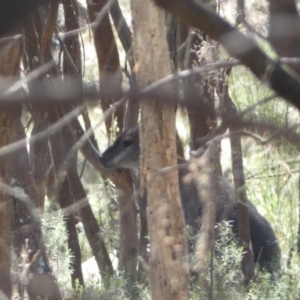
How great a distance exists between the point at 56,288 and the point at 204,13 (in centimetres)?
322

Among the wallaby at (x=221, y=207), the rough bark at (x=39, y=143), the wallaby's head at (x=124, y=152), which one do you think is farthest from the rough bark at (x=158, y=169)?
the wallaby's head at (x=124, y=152)

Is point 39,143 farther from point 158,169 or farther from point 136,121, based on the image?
point 158,169

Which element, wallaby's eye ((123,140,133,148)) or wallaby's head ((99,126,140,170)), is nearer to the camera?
wallaby's head ((99,126,140,170))

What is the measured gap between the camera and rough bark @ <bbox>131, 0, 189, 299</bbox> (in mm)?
3254

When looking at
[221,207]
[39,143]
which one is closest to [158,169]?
[39,143]

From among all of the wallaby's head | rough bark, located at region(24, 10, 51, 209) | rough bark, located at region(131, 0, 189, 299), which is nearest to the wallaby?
the wallaby's head

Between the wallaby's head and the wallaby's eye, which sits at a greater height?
the wallaby's eye

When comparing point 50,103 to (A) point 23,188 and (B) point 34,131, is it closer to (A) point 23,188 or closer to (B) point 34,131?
(A) point 23,188

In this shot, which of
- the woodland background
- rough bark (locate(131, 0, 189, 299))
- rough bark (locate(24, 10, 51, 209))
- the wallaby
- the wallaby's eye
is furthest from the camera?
the wallaby's eye

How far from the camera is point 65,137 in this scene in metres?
5.63

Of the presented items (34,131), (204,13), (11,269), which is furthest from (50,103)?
(34,131)

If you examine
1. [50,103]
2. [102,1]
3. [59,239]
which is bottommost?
[50,103]

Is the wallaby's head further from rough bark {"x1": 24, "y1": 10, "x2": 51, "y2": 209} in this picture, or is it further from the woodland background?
rough bark {"x1": 24, "y1": 10, "x2": 51, "y2": 209}

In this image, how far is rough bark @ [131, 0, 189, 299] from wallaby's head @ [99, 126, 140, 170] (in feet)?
8.11
